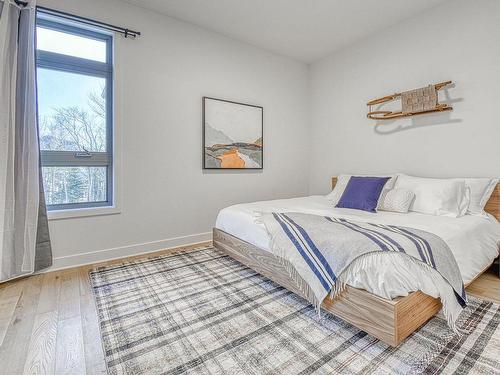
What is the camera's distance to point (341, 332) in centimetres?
155

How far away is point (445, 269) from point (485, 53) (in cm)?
239

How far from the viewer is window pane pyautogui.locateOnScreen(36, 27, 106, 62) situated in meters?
2.48

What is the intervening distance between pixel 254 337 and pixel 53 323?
1.29 metres

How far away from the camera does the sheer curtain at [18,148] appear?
213 centimetres

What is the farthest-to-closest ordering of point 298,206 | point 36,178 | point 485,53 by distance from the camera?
point 298,206
point 485,53
point 36,178

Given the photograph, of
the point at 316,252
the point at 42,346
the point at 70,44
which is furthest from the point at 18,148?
the point at 316,252

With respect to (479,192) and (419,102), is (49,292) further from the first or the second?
(419,102)

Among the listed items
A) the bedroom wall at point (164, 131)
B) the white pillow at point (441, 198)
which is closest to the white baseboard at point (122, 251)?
the bedroom wall at point (164, 131)

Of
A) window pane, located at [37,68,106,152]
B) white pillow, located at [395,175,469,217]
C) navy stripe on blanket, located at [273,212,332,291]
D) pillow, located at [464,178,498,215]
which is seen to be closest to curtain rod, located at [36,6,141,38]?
window pane, located at [37,68,106,152]

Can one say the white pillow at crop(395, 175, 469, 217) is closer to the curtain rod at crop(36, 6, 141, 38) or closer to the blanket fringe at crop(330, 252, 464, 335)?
the blanket fringe at crop(330, 252, 464, 335)

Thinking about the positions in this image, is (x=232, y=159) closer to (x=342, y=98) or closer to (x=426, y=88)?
(x=342, y=98)

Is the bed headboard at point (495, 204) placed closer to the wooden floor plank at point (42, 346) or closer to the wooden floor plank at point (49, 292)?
the wooden floor plank at point (42, 346)

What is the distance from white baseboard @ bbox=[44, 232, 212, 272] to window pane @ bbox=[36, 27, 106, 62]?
202cm

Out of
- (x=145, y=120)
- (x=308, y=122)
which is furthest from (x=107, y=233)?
(x=308, y=122)
